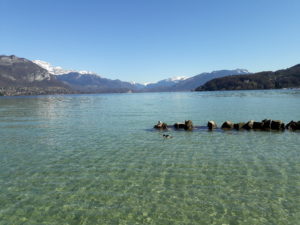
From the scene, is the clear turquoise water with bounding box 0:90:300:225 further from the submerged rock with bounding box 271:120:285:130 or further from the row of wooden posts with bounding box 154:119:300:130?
the row of wooden posts with bounding box 154:119:300:130

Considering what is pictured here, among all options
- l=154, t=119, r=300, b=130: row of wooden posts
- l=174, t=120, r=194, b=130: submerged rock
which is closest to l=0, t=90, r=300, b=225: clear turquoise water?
l=154, t=119, r=300, b=130: row of wooden posts

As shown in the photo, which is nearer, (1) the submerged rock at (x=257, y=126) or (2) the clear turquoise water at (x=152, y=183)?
(2) the clear turquoise water at (x=152, y=183)

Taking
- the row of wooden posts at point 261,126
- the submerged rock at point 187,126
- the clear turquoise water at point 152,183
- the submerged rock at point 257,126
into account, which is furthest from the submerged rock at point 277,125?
the submerged rock at point 187,126

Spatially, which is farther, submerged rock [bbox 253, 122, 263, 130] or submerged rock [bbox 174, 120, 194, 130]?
submerged rock [bbox 174, 120, 194, 130]

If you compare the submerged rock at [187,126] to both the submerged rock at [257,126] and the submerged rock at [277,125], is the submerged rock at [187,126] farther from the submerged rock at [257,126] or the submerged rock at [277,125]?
the submerged rock at [277,125]

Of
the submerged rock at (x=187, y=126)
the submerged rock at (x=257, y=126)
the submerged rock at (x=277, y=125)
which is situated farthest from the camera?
the submerged rock at (x=187, y=126)

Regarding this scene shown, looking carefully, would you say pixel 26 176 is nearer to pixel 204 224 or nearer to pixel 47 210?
pixel 47 210

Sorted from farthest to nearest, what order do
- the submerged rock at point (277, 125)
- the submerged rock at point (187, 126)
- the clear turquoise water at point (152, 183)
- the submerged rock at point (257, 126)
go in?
the submerged rock at point (187, 126) → the submerged rock at point (257, 126) → the submerged rock at point (277, 125) → the clear turquoise water at point (152, 183)

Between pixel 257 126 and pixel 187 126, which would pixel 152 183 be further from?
pixel 257 126

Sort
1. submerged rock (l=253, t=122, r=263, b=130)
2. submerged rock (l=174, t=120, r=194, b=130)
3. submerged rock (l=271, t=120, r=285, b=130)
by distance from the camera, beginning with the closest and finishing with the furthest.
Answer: submerged rock (l=271, t=120, r=285, b=130), submerged rock (l=253, t=122, r=263, b=130), submerged rock (l=174, t=120, r=194, b=130)

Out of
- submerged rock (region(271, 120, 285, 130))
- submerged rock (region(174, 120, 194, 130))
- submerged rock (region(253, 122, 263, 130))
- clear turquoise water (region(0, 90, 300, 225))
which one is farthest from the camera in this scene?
submerged rock (region(174, 120, 194, 130))

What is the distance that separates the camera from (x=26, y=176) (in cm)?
1708

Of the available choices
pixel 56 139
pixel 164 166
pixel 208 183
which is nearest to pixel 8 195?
pixel 164 166

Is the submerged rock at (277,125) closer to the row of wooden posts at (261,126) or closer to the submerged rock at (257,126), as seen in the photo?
the row of wooden posts at (261,126)
